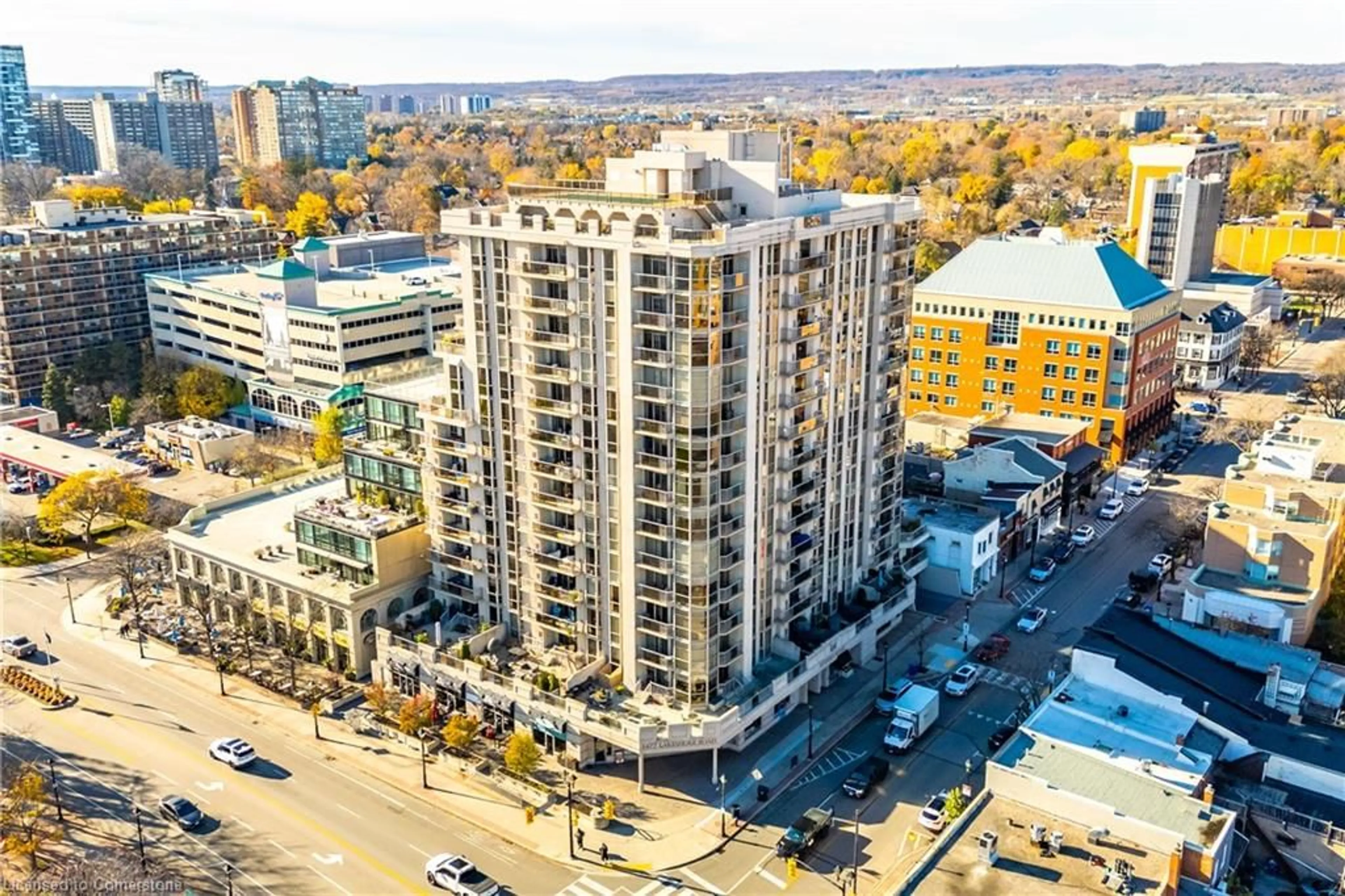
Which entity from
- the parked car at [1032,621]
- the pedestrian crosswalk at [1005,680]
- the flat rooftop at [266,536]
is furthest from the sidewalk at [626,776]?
the flat rooftop at [266,536]

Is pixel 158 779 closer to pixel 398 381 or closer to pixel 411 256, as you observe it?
pixel 398 381

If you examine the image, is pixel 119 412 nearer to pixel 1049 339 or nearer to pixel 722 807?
pixel 722 807

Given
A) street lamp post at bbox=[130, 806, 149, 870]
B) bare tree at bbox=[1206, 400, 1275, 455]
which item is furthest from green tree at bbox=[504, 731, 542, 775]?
bare tree at bbox=[1206, 400, 1275, 455]

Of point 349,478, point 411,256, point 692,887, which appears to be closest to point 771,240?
point 692,887

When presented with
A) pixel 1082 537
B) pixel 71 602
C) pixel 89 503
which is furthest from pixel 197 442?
pixel 1082 537

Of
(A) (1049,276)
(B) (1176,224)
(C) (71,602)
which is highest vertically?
(B) (1176,224)
